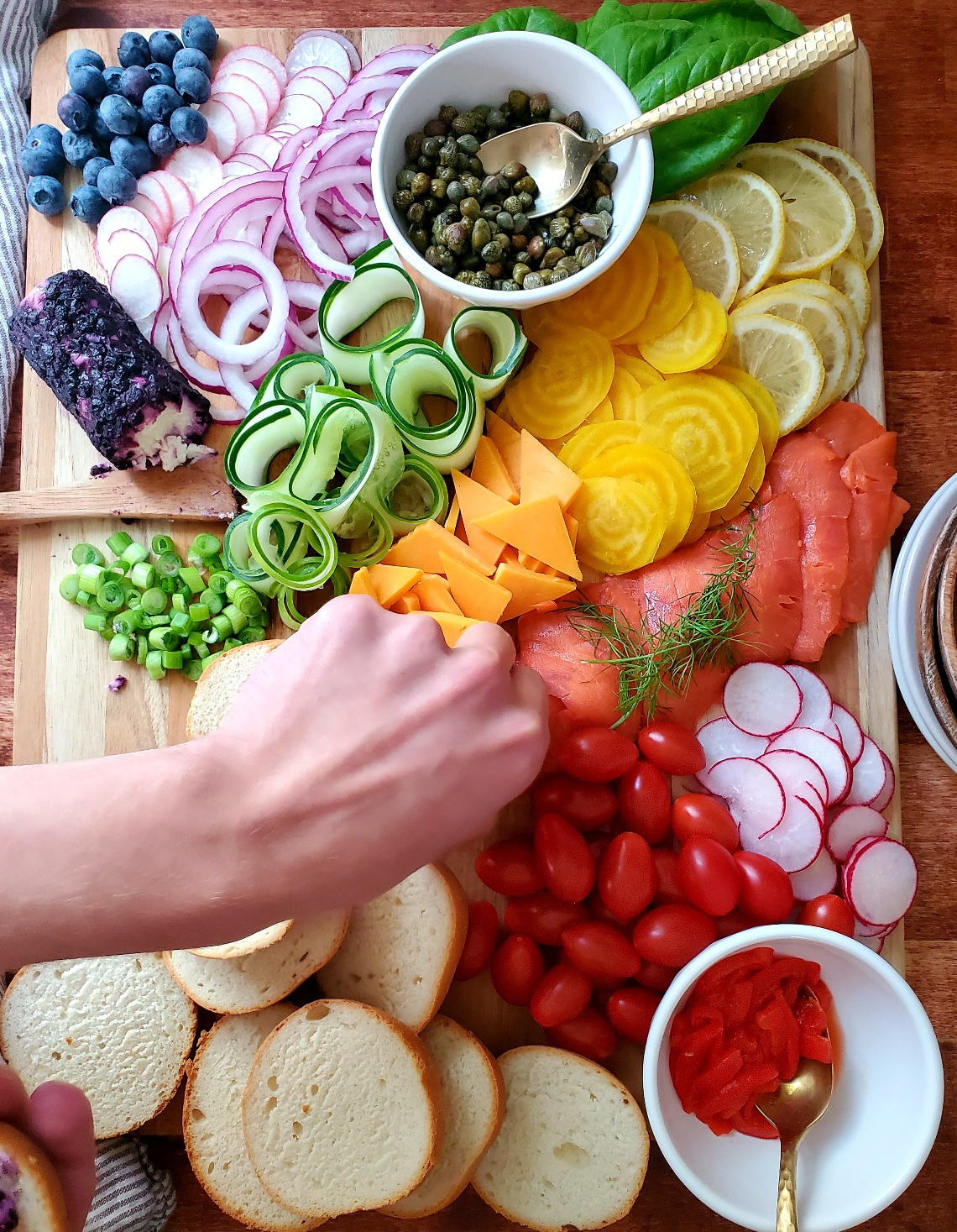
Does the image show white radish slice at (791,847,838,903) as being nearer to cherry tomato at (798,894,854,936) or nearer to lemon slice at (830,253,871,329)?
cherry tomato at (798,894,854,936)

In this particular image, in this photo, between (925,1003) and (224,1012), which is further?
(925,1003)

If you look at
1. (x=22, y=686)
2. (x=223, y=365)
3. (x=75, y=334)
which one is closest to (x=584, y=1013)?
(x=22, y=686)

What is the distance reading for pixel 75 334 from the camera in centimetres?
170

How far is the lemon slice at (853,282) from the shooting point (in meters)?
1.79

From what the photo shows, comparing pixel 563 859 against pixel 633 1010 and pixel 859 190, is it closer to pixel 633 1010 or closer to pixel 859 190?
pixel 633 1010

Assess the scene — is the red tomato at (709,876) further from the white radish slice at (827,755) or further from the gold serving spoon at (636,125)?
the gold serving spoon at (636,125)

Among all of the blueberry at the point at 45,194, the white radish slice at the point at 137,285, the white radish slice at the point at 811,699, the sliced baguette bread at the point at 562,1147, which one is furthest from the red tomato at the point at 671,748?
the blueberry at the point at 45,194

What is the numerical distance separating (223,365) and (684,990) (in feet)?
4.52

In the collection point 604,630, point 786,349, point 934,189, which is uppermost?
point 934,189

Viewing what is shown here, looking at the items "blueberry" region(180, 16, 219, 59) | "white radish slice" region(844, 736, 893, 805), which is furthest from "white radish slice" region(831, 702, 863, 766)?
"blueberry" region(180, 16, 219, 59)

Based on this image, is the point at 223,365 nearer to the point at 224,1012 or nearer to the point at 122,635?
the point at 122,635

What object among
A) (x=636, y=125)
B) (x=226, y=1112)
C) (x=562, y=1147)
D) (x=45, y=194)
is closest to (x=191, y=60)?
(x=45, y=194)

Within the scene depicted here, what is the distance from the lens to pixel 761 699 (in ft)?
5.74

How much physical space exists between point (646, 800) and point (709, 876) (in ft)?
0.54
